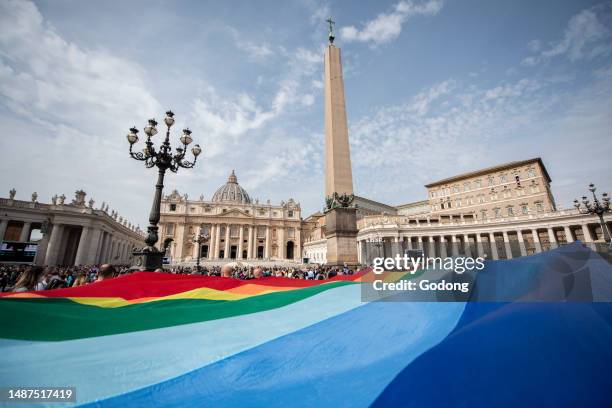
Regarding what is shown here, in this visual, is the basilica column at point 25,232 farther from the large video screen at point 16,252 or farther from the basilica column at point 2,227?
the large video screen at point 16,252

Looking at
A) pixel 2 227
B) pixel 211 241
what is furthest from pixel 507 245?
pixel 2 227

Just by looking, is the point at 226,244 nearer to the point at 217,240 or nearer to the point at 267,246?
the point at 217,240

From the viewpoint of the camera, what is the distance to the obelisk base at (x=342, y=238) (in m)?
9.95

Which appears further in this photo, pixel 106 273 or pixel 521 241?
pixel 521 241

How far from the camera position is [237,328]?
263 cm

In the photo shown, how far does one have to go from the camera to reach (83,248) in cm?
3403

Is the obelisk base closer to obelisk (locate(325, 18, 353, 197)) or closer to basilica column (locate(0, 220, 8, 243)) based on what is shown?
obelisk (locate(325, 18, 353, 197))

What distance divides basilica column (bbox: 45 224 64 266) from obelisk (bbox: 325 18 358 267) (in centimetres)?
4065

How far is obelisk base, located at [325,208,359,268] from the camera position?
995 cm

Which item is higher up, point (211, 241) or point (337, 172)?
point (211, 241)

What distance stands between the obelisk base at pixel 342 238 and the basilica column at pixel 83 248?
38.9 metres

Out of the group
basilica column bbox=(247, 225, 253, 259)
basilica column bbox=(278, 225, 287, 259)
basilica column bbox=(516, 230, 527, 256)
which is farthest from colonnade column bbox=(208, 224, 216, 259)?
basilica column bbox=(516, 230, 527, 256)

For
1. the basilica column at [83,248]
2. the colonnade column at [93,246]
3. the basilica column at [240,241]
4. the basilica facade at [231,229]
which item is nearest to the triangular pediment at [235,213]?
the basilica facade at [231,229]

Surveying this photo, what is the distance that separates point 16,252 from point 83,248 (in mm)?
11200
